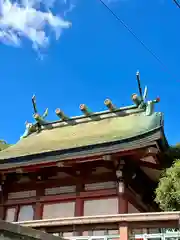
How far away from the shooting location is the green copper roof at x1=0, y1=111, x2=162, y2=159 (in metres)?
13.5

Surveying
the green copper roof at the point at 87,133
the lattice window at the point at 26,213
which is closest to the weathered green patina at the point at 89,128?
the green copper roof at the point at 87,133

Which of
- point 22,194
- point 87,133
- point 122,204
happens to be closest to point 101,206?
point 122,204

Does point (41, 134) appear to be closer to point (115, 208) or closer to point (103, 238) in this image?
point (115, 208)

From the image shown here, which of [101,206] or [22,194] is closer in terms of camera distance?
[101,206]

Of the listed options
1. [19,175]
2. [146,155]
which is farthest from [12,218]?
[146,155]

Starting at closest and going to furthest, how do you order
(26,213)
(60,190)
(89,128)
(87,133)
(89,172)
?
1. (89,172)
2. (60,190)
3. (26,213)
4. (87,133)
5. (89,128)

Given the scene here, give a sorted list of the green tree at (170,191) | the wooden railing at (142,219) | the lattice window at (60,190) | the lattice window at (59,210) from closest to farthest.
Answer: the wooden railing at (142,219) < the green tree at (170,191) < the lattice window at (59,210) < the lattice window at (60,190)

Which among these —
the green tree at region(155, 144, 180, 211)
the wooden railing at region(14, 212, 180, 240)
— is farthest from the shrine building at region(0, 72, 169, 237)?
the wooden railing at region(14, 212, 180, 240)

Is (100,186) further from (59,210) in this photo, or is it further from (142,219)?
(142,219)

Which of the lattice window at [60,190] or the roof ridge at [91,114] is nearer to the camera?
the lattice window at [60,190]

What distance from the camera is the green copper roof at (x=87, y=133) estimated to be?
44.3ft

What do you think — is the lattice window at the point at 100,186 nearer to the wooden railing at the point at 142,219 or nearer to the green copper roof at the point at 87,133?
the green copper roof at the point at 87,133

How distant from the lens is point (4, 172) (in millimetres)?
13656

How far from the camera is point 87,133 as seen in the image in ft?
49.9
